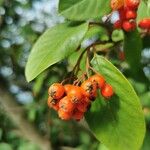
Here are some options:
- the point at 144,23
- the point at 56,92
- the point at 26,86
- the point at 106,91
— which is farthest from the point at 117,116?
the point at 26,86

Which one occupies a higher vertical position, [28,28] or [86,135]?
[28,28]

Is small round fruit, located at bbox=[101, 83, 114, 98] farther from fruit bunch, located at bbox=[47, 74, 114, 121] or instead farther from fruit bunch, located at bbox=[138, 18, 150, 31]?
fruit bunch, located at bbox=[138, 18, 150, 31]

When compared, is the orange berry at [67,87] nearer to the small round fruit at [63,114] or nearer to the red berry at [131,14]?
the small round fruit at [63,114]

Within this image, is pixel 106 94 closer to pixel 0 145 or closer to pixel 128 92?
pixel 128 92

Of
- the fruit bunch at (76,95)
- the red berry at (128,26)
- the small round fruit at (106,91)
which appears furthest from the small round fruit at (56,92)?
the red berry at (128,26)

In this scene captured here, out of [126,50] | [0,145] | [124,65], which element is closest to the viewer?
[126,50]

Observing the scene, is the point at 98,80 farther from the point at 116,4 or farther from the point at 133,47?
the point at 133,47

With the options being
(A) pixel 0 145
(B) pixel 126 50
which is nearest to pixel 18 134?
(A) pixel 0 145
